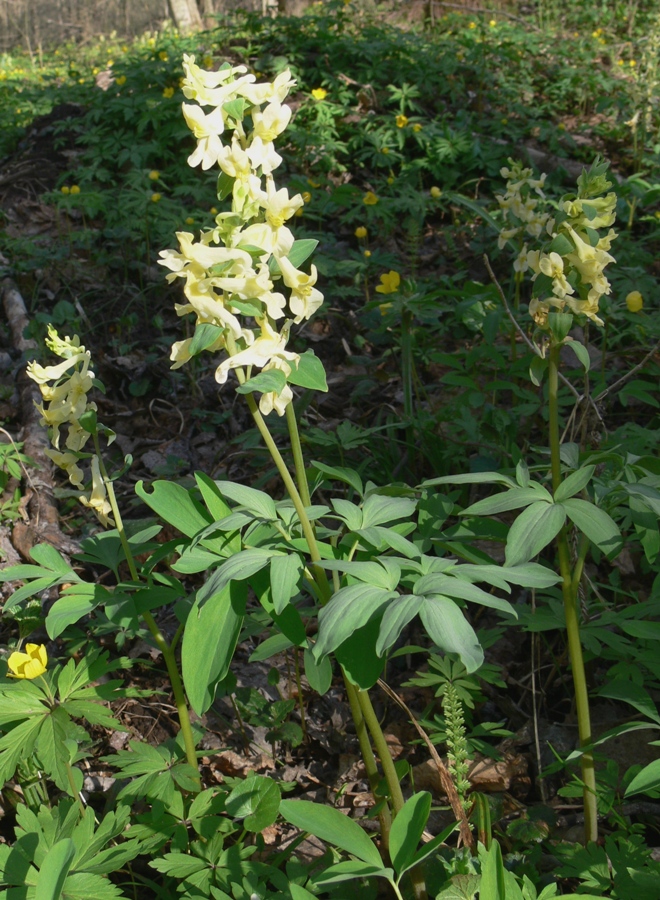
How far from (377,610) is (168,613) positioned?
5.01 feet

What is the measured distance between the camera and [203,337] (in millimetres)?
1194

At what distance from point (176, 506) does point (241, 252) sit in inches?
21.3

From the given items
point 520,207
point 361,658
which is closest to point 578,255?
point 361,658

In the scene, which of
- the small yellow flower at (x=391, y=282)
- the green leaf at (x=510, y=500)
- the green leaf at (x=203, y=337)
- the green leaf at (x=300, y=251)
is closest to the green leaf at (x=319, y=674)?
the green leaf at (x=510, y=500)

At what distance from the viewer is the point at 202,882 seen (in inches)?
57.6

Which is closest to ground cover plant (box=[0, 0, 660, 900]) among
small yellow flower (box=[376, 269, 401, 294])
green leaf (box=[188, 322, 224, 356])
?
green leaf (box=[188, 322, 224, 356])

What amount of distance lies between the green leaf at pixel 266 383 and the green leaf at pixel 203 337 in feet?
0.31

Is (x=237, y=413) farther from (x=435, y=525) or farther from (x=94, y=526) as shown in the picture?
(x=435, y=525)

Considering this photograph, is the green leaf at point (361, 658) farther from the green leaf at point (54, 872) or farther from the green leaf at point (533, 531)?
the green leaf at point (54, 872)

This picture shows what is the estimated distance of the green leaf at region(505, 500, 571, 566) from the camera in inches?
50.4

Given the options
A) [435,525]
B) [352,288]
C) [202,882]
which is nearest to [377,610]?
[435,525]

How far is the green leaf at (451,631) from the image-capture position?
104 centimetres

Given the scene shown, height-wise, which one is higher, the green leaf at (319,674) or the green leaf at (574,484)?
the green leaf at (574,484)

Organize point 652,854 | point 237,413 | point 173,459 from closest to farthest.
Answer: point 652,854, point 173,459, point 237,413
